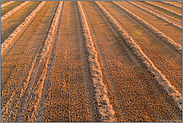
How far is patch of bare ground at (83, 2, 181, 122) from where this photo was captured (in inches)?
232

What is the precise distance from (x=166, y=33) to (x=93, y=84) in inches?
550

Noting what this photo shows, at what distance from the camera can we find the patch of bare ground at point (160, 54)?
26.9ft

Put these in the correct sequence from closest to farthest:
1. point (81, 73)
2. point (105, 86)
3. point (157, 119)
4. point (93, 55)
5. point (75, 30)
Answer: point (157, 119), point (105, 86), point (81, 73), point (93, 55), point (75, 30)

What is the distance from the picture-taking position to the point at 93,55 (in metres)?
10.3

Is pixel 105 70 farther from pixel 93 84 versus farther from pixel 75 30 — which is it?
pixel 75 30

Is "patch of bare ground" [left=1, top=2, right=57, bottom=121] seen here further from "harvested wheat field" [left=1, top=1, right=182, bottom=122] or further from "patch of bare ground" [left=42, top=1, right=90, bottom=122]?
"patch of bare ground" [left=42, top=1, right=90, bottom=122]

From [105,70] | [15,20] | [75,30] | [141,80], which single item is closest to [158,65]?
[141,80]

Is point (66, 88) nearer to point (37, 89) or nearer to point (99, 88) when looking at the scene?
point (37, 89)

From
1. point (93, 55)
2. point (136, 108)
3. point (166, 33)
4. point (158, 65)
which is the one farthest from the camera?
point (166, 33)

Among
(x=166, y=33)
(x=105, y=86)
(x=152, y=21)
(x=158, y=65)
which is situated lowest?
(x=105, y=86)

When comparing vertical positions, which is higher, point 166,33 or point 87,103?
point 166,33

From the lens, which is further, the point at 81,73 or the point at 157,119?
the point at 81,73

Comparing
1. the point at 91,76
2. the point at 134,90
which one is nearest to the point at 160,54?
the point at 134,90

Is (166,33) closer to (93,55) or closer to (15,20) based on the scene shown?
(93,55)
